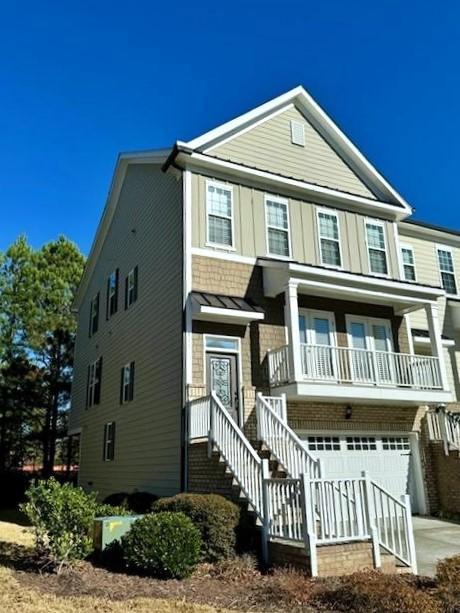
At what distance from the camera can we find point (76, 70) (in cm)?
1400

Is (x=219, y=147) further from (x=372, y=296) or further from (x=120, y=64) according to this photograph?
(x=372, y=296)

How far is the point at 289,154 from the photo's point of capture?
53.7ft

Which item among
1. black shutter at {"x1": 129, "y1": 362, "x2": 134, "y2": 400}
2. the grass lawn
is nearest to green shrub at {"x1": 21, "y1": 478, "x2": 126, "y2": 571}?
the grass lawn

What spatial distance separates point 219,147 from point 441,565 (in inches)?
472

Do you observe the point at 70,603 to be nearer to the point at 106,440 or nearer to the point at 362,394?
the point at 362,394

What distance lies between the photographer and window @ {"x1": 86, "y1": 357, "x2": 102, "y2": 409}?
792 inches

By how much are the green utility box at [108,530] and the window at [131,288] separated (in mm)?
8717

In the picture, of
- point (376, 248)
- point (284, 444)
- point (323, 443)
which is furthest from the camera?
point (376, 248)

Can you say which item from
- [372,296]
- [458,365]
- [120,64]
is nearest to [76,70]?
[120,64]

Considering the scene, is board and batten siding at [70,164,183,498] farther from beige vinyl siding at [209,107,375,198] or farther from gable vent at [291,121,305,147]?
gable vent at [291,121,305,147]

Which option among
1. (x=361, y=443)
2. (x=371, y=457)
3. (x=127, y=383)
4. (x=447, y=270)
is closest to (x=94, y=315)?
(x=127, y=383)

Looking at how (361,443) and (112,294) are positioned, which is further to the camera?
(112,294)

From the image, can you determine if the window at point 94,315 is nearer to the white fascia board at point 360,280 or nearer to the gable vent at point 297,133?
the white fascia board at point 360,280

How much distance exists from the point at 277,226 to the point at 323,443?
637 cm
